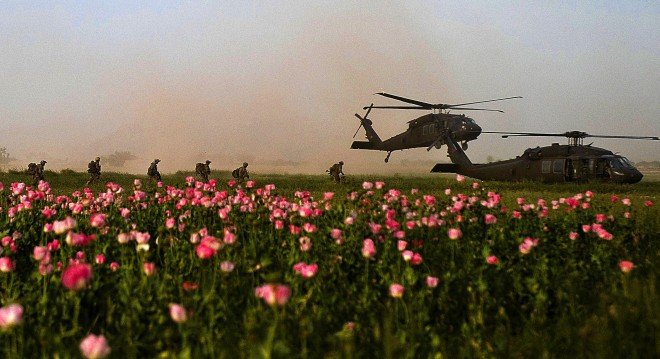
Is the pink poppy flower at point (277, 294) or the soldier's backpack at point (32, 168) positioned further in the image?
the soldier's backpack at point (32, 168)

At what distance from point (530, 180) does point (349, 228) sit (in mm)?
20339

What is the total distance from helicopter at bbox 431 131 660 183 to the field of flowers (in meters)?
16.4

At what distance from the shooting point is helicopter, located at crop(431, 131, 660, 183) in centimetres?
2197

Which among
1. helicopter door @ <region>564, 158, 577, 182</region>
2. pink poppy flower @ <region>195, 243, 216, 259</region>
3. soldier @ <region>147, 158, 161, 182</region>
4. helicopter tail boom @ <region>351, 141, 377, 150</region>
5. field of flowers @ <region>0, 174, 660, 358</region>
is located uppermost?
helicopter tail boom @ <region>351, 141, 377, 150</region>

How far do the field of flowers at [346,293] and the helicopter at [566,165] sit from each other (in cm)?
1645

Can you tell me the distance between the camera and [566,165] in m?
23.2

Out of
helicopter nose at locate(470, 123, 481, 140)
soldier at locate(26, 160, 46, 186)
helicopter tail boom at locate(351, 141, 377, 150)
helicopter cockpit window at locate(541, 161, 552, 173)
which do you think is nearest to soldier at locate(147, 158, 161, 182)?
soldier at locate(26, 160, 46, 186)

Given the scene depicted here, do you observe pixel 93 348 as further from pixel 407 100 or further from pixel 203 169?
pixel 407 100

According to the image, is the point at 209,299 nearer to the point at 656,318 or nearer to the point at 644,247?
the point at 656,318

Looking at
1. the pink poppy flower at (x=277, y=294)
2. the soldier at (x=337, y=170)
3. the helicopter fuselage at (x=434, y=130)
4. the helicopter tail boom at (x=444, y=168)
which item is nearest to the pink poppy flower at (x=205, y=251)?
the pink poppy flower at (x=277, y=294)

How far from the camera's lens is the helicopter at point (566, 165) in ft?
72.1

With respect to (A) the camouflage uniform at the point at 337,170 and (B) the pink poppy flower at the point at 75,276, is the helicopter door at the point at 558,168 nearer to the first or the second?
(A) the camouflage uniform at the point at 337,170

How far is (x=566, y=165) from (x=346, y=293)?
21.1 m

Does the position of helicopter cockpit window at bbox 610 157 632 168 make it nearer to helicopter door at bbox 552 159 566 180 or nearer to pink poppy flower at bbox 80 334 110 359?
helicopter door at bbox 552 159 566 180
